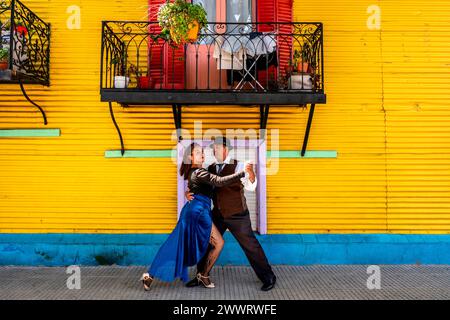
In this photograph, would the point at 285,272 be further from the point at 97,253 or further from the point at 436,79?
the point at 436,79

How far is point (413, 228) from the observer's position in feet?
25.1

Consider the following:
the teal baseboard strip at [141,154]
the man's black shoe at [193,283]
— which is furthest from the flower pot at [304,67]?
the man's black shoe at [193,283]

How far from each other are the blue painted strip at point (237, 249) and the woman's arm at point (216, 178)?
6.89ft

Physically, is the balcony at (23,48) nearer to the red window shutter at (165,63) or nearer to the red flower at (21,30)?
the red flower at (21,30)

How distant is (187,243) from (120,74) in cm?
368

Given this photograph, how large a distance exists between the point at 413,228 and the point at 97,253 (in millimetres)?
6088

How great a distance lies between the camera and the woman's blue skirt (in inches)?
230

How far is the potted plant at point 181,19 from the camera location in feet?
21.0

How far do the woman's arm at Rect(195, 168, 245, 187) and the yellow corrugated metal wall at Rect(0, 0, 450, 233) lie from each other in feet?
6.56

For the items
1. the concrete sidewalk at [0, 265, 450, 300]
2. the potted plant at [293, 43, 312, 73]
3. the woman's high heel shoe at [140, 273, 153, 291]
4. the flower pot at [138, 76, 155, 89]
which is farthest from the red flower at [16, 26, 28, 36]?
the potted plant at [293, 43, 312, 73]

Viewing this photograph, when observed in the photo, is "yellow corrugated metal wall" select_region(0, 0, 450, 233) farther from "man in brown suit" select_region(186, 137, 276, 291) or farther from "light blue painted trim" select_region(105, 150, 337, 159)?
"man in brown suit" select_region(186, 137, 276, 291)

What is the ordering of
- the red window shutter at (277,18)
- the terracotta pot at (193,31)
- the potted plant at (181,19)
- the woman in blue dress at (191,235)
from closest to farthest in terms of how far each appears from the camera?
1. the woman in blue dress at (191,235)
2. the potted plant at (181,19)
3. the terracotta pot at (193,31)
4. the red window shutter at (277,18)

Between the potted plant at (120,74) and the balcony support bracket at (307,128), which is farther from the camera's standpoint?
the balcony support bracket at (307,128)
